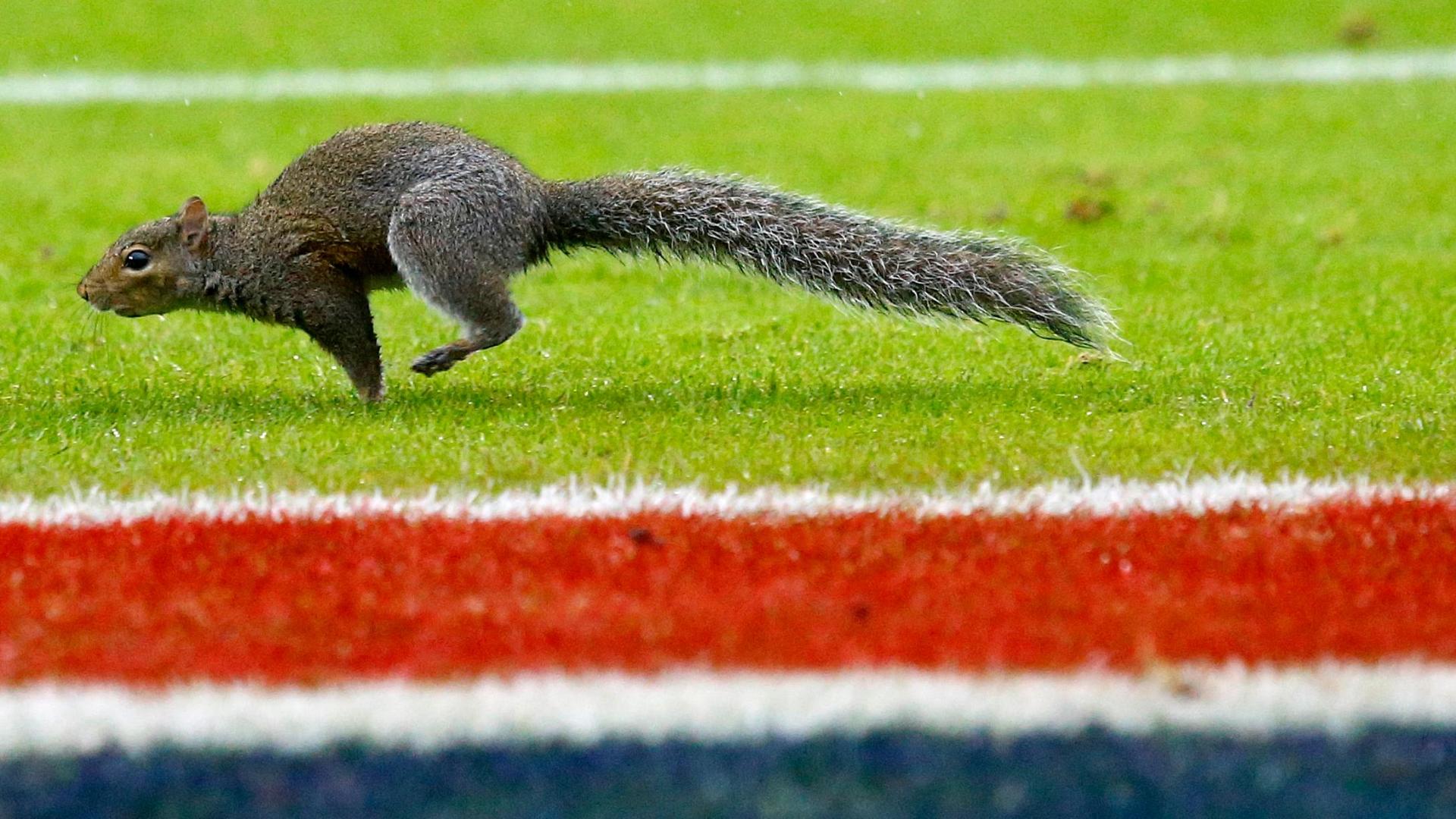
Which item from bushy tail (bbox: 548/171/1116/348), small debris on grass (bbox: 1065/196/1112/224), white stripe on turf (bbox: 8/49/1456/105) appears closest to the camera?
bushy tail (bbox: 548/171/1116/348)

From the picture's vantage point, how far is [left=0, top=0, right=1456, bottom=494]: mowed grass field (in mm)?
4375

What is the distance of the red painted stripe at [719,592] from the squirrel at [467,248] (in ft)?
3.90

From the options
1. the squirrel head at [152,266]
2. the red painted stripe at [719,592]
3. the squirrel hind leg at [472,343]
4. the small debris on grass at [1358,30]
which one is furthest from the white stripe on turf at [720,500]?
the small debris on grass at [1358,30]

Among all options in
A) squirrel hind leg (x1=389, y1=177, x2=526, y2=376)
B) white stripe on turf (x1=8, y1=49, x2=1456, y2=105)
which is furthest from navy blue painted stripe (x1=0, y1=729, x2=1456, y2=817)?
white stripe on turf (x1=8, y1=49, x2=1456, y2=105)

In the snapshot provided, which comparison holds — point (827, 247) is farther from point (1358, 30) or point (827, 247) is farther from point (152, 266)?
point (1358, 30)

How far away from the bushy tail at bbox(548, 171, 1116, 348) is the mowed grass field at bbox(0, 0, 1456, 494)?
184mm

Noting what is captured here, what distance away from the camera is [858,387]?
521 cm

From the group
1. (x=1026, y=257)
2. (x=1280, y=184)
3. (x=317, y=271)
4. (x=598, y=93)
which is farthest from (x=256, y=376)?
(x=598, y=93)

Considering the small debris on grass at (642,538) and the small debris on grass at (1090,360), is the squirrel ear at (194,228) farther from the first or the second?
the small debris on grass at (1090,360)

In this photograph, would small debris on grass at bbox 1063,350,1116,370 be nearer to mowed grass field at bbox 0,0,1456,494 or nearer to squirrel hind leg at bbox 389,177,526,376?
mowed grass field at bbox 0,0,1456,494

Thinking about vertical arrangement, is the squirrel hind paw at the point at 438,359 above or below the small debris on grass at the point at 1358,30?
below

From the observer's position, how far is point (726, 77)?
13148 mm

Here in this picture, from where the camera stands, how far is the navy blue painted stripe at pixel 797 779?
8.55 ft

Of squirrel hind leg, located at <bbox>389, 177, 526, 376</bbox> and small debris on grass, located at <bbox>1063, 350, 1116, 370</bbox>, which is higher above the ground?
small debris on grass, located at <bbox>1063, 350, 1116, 370</bbox>
